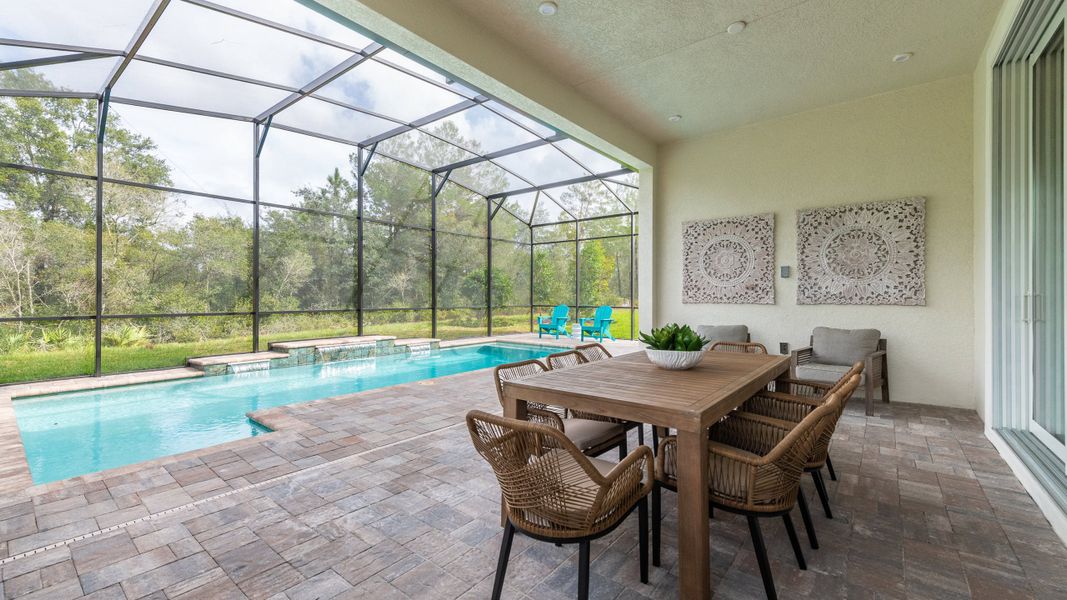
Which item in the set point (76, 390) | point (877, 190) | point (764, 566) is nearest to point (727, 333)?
point (877, 190)

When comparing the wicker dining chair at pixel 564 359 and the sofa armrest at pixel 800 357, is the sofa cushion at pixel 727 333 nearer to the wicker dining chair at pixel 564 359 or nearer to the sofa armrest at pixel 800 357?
the sofa armrest at pixel 800 357

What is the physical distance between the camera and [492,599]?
155 centimetres

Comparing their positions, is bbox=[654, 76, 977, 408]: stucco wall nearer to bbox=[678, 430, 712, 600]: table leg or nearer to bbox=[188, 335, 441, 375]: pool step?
bbox=[678, 430, 712, 600]: table leg

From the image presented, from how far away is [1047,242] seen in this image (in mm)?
2738

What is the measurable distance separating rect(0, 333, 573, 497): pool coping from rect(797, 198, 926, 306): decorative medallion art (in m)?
5.51

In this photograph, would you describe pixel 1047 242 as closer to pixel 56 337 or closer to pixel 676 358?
pixel 676 358

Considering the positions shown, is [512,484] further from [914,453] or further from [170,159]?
[170,159]

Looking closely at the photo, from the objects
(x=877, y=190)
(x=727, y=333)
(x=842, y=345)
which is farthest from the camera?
(x=727, y=333)

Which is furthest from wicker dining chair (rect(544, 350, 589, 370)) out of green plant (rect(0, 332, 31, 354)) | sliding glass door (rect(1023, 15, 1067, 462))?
green plant (rect(0, 332, 31, 354))

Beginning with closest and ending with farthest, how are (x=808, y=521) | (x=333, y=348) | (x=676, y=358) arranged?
(x=808, y=521) < (x=676, y=358) < (x=333, y=348)

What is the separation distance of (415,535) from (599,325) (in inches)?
326

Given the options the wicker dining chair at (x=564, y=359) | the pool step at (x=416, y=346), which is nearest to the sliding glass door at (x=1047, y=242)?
the wicker dining chair at (x=564, y=359)

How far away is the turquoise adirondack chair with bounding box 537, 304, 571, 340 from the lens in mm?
10445

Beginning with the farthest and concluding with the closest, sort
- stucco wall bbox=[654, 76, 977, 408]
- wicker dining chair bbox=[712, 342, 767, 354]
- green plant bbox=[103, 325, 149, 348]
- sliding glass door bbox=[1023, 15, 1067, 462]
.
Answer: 1. green plant bbox=[103, 325, 149, 348]
2. stucco wall bbox=[654, 76, 977, 408]
3. wicker dining chair bbox=[712, 342, 767, 354]
4. sliding glass door bbox=[1023, 15, 1067, 462]
